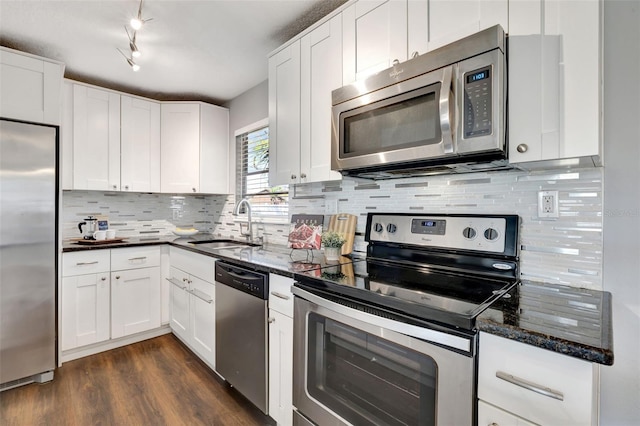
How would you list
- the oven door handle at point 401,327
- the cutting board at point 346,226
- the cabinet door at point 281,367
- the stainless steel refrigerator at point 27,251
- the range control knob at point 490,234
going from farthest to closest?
the stainless steel refrigerator at point 27,251
the cutting board at point 346,226
the cabinet door at point 281,367
the range control knob at point 490,234
the oven door handle at point 401,327

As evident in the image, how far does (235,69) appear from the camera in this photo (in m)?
2.69

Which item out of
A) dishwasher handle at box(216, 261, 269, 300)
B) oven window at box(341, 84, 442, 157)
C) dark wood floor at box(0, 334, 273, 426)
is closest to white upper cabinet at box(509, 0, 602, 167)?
oven window at box(341, 84, 442, 157)

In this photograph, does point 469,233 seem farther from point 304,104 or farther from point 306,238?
point 304,104

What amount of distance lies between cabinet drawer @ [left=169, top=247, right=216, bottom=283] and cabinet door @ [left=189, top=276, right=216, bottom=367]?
0.18 feet

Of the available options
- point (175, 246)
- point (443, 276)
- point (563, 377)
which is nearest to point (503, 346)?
point (563, 377)

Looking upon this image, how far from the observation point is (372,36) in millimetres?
1565

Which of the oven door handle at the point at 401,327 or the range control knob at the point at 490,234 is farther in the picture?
the range control knob at the point at 490,234

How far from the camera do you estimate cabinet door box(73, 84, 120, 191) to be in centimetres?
272

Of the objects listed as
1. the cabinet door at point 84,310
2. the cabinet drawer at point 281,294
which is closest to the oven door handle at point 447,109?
the cabinet drawer at point 281,294

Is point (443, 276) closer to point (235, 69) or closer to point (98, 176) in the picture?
point (235, 69)

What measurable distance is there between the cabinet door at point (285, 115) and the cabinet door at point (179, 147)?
54.3 inches

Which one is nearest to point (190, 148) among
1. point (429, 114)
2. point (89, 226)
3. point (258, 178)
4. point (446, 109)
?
point (258, 178)

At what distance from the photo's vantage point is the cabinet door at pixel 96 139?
2721 mm

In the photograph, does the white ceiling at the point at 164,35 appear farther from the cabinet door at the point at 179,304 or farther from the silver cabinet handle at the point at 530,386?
the silver cabinet handle at the point at 530,386
